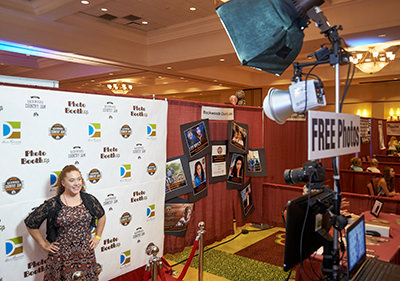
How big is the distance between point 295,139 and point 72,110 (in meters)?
5.00

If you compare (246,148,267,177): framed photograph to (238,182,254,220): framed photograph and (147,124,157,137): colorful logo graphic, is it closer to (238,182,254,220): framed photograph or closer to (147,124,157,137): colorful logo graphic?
(238,182,254,220): framed photograph

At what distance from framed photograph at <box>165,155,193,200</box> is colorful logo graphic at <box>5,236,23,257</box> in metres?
1.74

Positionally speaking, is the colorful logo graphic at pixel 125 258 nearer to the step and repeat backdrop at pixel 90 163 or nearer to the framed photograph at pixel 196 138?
the step and repeat backdrop at pixel 90 163

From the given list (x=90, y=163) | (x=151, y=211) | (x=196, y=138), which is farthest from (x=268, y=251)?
(x=90, y=163)

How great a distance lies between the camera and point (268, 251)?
4.81 metres

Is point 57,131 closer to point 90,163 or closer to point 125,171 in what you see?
point 90,163

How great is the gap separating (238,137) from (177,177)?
1.53 meters

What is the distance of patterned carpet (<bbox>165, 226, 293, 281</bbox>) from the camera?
3.99 m

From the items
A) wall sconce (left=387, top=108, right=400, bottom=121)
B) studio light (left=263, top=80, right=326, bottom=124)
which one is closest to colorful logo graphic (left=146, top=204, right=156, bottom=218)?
studio light (left=263, top=80, right=326, bottom=124)

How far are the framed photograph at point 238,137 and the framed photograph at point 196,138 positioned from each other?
54 cm

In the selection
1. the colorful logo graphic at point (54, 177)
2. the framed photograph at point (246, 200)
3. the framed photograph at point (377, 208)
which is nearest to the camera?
the colorful logo graphic at point (54, 177)

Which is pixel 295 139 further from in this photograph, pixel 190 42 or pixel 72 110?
pixel 72 110

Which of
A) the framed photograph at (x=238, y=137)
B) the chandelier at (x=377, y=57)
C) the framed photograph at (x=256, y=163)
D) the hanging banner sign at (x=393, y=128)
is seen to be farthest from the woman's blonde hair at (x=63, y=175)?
the hanging banner sign at (x=393, y=128)

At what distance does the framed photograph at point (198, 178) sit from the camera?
174 inches
